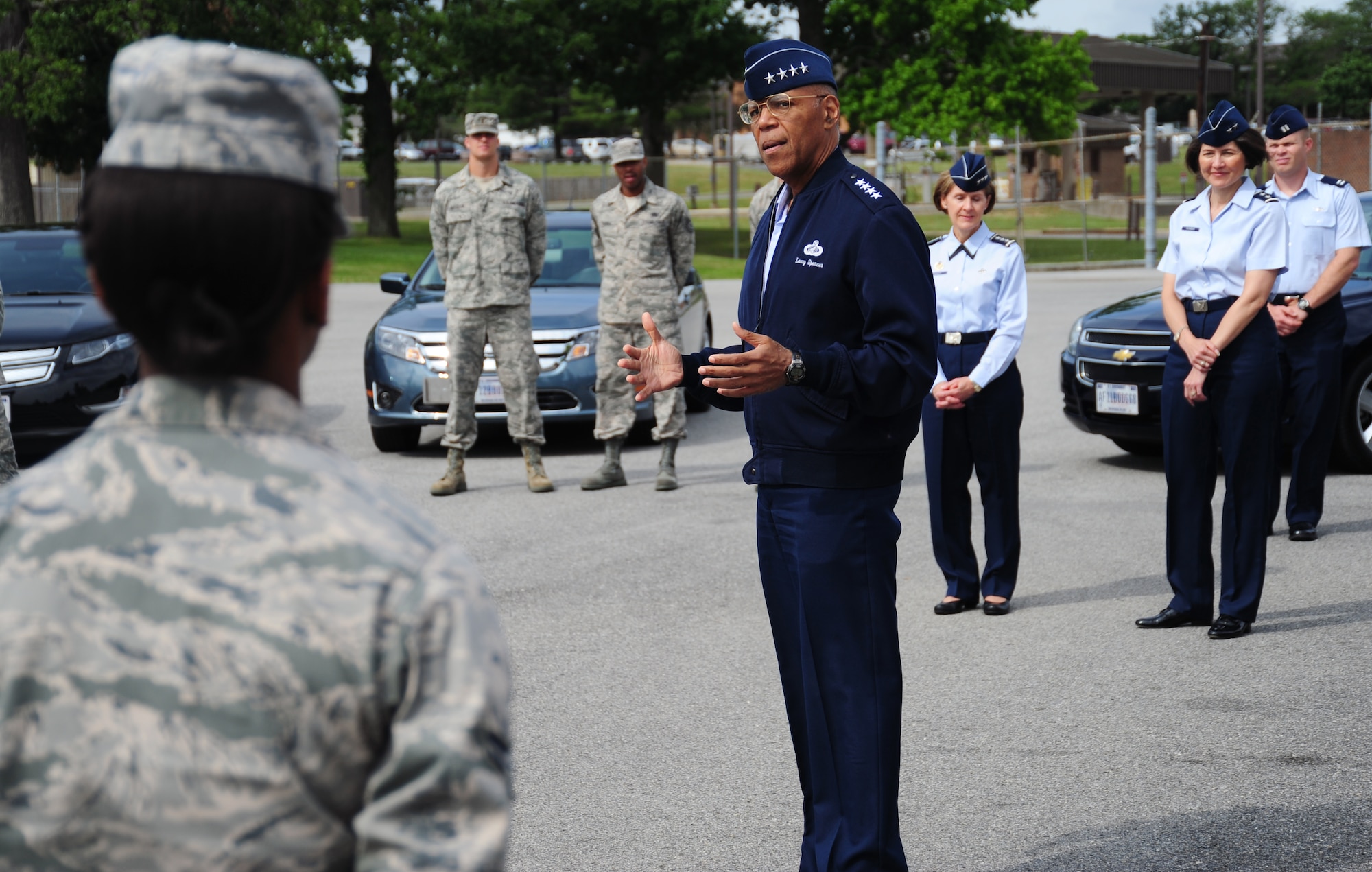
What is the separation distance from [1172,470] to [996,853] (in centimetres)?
272

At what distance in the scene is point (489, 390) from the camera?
34.7 ft

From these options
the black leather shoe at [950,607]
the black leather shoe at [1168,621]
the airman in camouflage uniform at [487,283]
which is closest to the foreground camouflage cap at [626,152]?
the airman in camouflage uniform at [487,283]

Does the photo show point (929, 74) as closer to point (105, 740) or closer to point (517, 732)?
point (517, 732)

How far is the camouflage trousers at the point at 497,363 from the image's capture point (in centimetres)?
941

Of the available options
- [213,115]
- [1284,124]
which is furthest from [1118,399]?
[213,115]

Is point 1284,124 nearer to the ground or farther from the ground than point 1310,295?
farther from the ground

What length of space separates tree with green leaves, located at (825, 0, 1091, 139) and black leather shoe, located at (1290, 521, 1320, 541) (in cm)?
3221

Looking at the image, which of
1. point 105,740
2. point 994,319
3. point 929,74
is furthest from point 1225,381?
point 929,74

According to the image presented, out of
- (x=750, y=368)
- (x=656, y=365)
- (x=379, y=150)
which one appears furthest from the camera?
(x=379, y=150)

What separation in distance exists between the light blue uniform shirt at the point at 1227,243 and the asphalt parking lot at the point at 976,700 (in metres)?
1.39

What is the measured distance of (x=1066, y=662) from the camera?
575 cm

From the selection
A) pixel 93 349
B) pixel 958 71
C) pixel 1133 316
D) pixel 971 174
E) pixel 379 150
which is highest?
pixel 958 71

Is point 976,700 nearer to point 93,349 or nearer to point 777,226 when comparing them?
point 777,226

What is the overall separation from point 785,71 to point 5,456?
117 inches
